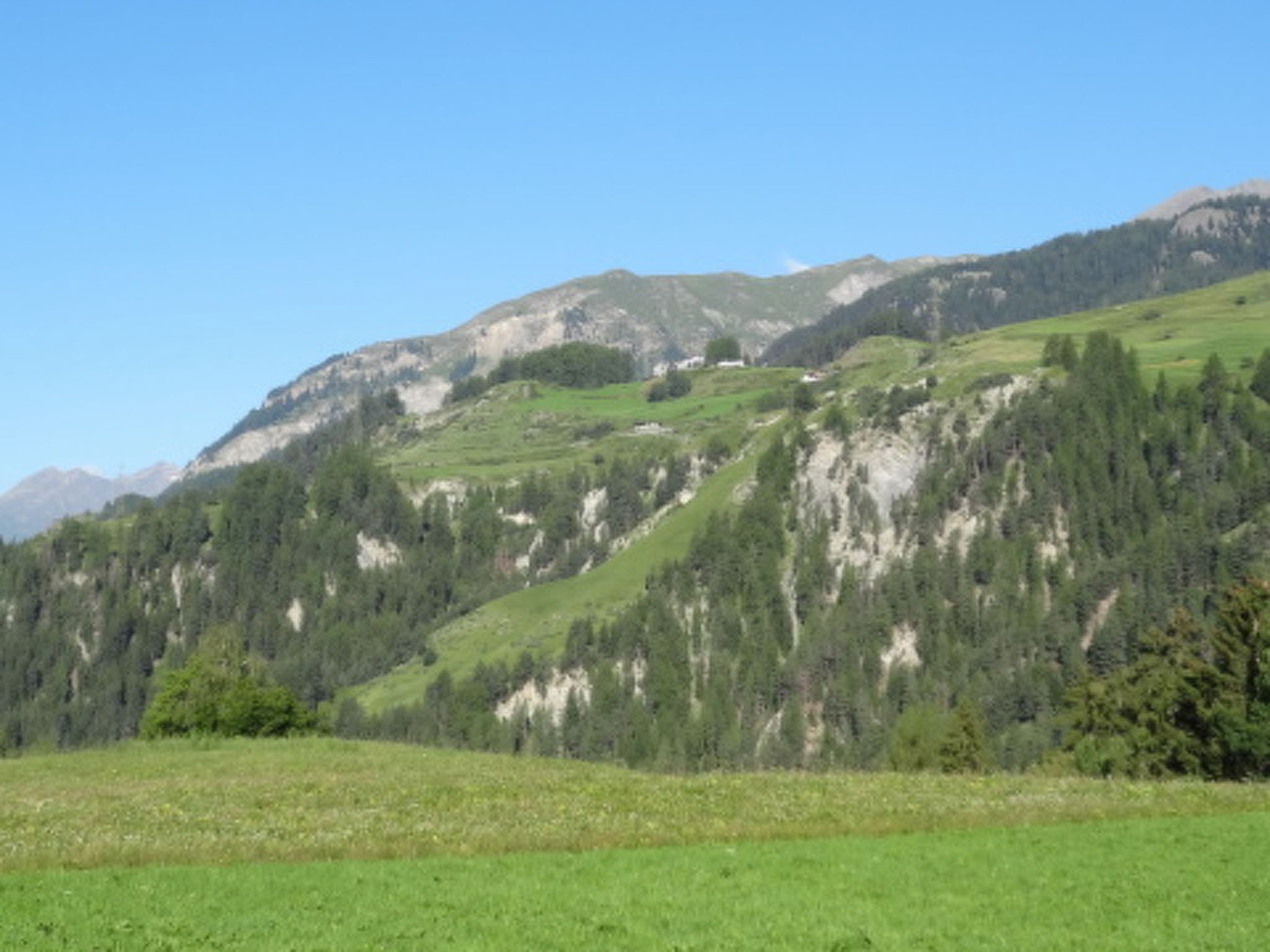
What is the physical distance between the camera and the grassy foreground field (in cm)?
3469

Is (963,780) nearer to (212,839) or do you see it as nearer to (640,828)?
(640,828)

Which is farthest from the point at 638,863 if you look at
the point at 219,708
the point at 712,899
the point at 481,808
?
the point at 219,708

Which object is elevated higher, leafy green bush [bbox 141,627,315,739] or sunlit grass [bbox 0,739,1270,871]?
sunlit grass [bbox 0,739,1270,871]

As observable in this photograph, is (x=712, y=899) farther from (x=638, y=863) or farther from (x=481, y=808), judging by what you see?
(x=481, y=808)

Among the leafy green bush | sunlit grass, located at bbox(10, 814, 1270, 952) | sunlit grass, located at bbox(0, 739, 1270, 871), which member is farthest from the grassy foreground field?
the leafy green bush

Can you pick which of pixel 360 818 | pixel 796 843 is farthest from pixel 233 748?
pixel 796 843

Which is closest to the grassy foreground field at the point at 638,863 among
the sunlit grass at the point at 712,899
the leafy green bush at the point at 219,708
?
the sunlit grass at the point at 712,899

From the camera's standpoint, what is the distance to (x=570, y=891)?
4128 cm

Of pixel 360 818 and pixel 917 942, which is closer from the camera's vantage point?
pixel 917 942

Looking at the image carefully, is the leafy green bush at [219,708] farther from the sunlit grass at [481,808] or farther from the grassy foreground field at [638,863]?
the grassy foreground field at [638,863]

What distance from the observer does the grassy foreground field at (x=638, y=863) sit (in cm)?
3469

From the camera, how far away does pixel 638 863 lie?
1865 inches

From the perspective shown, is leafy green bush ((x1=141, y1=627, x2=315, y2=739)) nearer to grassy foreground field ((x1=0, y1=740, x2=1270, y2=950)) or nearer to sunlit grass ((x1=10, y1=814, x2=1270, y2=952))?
grassy foreground field ((x1=0, y1=740, x2=1270, y2=950))

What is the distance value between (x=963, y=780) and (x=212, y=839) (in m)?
40.9
